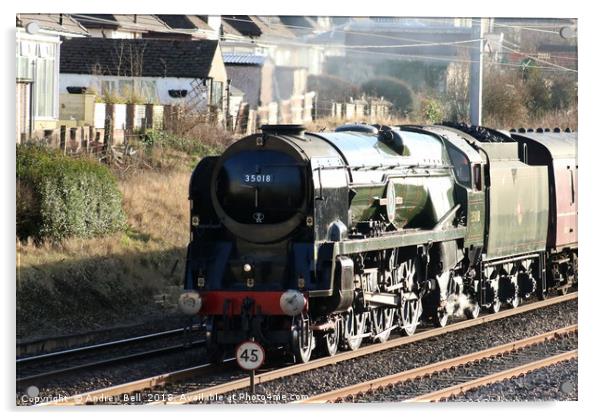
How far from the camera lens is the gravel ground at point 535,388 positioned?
14.5 meters

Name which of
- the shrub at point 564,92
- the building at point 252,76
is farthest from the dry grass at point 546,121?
the building at point 252,76

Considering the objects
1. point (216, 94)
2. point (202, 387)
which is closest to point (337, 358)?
point (202, 387)

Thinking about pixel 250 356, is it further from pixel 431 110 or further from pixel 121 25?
pixel 431 110

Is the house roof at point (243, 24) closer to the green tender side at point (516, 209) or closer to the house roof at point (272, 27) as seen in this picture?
the house roof at point (272, 27)

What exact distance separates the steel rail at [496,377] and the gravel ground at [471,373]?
28 centimetres

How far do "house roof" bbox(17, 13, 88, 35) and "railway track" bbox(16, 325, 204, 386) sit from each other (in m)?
3.91

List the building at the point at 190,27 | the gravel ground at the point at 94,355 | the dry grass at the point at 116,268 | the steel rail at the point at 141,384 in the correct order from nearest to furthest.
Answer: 1. the steel rail at the point at 141,384
2. the gravel ground at the point at 94,355
3. the building at the point at 190,27
4. the dry grass at the point at 116,268

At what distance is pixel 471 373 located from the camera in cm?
1597

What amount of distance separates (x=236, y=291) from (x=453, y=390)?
299 cm

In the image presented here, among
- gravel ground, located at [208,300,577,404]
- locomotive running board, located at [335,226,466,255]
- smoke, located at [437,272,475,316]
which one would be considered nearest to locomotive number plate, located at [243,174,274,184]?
locomotive running board, located at [335,226,466,255]

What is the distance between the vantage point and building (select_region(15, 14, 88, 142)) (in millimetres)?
14602

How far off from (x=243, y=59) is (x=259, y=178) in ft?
25.0

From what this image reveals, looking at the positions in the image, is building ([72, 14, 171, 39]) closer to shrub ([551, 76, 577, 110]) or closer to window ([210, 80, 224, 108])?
shrub ([551, 76, 577, 110])
